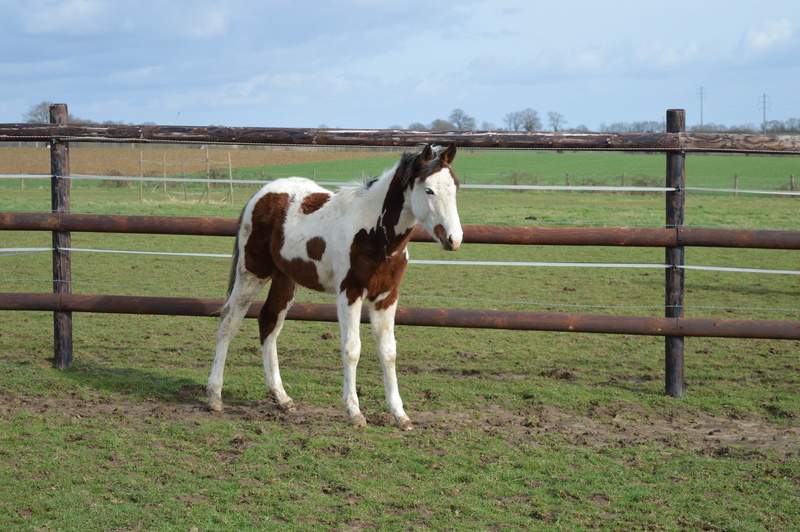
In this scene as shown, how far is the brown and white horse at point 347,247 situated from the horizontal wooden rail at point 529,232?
642 mm

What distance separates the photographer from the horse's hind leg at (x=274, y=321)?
18.9 feet

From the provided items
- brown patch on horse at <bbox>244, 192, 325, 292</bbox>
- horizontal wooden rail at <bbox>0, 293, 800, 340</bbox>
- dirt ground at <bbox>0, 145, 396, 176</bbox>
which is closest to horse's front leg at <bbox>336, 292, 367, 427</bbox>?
brown patch on horse at <bbox>244, 192, 325, 292</bbox>

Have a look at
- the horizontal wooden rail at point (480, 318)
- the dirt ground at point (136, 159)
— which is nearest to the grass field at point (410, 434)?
the horizontal wooden rail at point (480, 318)

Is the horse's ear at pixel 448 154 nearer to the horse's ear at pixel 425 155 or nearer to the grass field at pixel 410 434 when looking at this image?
the horse's ear at pixel 425 155

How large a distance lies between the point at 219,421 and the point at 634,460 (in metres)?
2.88

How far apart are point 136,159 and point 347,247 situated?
49204 mm

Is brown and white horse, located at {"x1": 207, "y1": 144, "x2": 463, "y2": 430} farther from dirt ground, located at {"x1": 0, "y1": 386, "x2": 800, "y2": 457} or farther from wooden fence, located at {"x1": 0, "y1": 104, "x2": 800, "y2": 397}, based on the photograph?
wooden fence, located at {"x1": 0, "y1": 104, "x2": 800, "y2": 397}

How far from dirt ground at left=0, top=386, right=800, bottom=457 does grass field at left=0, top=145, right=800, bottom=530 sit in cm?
2

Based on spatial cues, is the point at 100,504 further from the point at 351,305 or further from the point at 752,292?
the point at 752,292

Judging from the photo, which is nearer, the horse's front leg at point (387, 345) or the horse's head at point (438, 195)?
the horse's head at point (438, 195)

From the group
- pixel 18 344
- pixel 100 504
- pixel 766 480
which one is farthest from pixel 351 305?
pixel 18 344

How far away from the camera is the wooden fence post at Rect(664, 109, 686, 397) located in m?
6.02

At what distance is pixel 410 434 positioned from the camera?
5020 millimetres

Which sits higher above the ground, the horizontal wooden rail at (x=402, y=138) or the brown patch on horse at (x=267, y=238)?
the horizontal wooden rail at (x=402, y=138)
